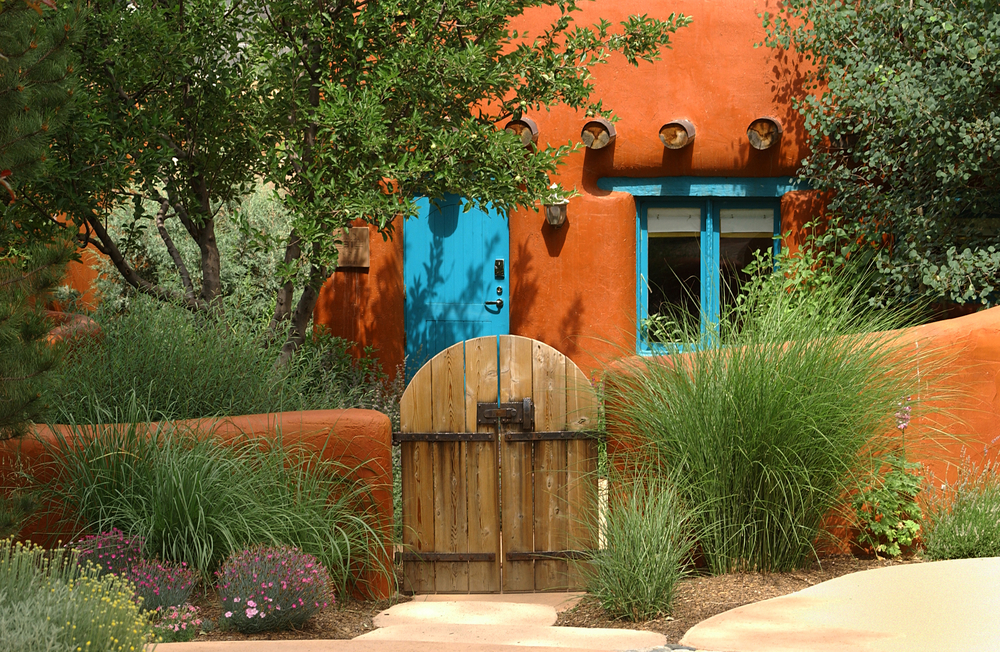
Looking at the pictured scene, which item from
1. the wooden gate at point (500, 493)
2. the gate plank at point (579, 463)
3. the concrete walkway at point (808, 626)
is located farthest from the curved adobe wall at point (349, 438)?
the gate plank at point (579, 463)

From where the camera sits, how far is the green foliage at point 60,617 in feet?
8.96

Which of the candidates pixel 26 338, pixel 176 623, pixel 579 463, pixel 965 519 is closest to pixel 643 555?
pixel 579 463

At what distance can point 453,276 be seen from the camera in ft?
28.7

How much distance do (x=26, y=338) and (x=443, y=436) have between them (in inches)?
99.0

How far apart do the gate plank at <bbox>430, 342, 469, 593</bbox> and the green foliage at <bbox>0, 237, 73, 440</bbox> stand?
7.55 feet

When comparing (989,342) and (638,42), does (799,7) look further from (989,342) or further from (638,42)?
(989,342)

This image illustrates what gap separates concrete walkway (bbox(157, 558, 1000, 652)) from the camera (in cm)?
344

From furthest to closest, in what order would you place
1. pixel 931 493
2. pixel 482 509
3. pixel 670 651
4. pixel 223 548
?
pixel 482 509, pixel 931 493, pixel 223 548, pixel 670 651

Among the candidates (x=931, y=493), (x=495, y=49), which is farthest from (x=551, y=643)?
(x=495, y=49)

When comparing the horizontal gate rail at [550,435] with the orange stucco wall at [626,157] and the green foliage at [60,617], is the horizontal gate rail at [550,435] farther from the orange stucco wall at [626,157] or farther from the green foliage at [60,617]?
the orange stucco wall at [626,157]

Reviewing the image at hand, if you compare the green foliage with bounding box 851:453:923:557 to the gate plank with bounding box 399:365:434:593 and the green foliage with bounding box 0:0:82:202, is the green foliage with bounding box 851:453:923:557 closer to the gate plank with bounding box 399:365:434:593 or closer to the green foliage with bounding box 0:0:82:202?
the gate plank with bounding box 399:365:434:593

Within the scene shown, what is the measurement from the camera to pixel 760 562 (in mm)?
4680

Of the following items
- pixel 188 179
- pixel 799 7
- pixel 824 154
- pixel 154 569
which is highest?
pixel 799 7

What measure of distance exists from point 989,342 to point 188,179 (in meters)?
5.76
